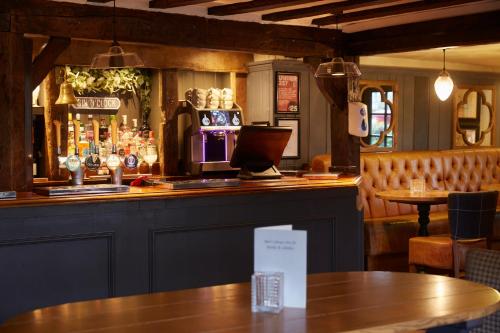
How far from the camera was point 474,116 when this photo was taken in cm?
1105

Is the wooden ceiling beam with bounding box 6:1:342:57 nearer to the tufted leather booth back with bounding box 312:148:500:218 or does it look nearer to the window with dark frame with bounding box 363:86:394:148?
the tufted leather booth back with bounding box 312:148:500:218

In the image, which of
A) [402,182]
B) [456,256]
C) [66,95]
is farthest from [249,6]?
[402,182]

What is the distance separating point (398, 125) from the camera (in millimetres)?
9898

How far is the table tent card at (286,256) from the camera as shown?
113 inches

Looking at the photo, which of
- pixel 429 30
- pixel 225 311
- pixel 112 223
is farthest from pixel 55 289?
pixel 429 30

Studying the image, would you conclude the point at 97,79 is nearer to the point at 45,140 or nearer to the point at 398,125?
the point at 45,140

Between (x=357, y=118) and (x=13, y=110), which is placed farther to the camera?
(x=357, y=118)

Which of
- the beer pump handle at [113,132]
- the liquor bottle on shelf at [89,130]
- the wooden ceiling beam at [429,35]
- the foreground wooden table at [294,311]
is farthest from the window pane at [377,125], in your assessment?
the foreground wooden table at [294,311]

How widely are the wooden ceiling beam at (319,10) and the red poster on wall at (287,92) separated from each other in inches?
80.3

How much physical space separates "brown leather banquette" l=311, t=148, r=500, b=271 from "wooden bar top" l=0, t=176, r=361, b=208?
1.51m

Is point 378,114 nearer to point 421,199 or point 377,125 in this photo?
point 377,125

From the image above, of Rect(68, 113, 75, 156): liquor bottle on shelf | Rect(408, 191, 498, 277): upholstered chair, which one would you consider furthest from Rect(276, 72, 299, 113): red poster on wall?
Rect(408, 191, 498, 277): upholstered chair

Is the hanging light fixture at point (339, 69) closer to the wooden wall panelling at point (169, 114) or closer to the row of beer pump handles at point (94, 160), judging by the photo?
the row of beer pump handles at point (94, 160)

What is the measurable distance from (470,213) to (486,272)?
3314 millimetres
